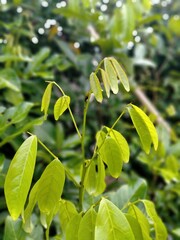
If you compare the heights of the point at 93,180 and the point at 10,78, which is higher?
the point at 10,78

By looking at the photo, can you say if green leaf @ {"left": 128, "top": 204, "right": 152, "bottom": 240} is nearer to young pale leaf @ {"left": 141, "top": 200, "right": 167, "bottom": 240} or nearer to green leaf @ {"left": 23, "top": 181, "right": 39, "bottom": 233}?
young pale leaf @ {"left": 141, "top": 200, "right": 167, "bottom": 240}

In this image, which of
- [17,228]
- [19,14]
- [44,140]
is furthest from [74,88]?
[17,228]

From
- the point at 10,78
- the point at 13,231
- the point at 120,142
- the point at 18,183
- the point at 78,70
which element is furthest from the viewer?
the point at 78,70

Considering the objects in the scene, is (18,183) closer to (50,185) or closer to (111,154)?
(50,185)

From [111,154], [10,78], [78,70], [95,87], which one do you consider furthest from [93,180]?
[78,70]

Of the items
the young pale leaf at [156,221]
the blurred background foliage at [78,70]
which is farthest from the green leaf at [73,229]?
the blurred background foliage at [78,70]

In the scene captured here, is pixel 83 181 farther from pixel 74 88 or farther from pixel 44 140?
pixel 74 88
